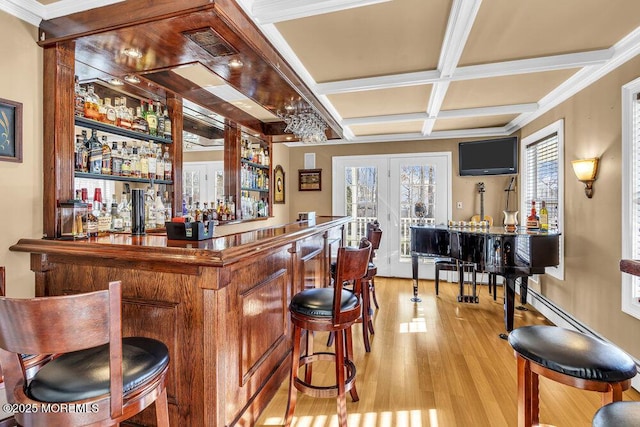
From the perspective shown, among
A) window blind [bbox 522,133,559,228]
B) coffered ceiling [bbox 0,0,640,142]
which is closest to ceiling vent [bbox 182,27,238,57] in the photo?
coffered ceiling [bbox 0,0,640,142]

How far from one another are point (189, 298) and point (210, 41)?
4.51 ft

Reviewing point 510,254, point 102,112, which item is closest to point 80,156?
point 102,112

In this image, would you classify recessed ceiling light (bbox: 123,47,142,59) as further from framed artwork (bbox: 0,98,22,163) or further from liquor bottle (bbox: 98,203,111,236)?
liquor bottle (bbox: 98,203,111,236)

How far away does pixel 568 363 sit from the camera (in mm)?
1188

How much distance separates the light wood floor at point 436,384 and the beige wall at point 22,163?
5.31ft

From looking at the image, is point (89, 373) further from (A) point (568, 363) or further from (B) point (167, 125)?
(B) point (167, 125)

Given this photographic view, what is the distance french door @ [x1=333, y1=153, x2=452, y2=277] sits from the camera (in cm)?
525

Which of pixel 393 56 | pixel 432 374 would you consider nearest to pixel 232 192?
pixel 393 56

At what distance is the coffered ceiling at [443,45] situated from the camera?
185 cm

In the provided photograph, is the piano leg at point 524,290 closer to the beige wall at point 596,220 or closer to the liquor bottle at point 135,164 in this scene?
the beige wall at point 596,220

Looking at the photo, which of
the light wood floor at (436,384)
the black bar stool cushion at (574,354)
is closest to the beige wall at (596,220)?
the light wood floor at (436,384)

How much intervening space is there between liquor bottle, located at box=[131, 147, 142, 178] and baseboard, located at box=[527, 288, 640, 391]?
160 inches

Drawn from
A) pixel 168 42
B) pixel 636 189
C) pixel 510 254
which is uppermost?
pixel 168 42

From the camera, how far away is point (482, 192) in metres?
4.94
